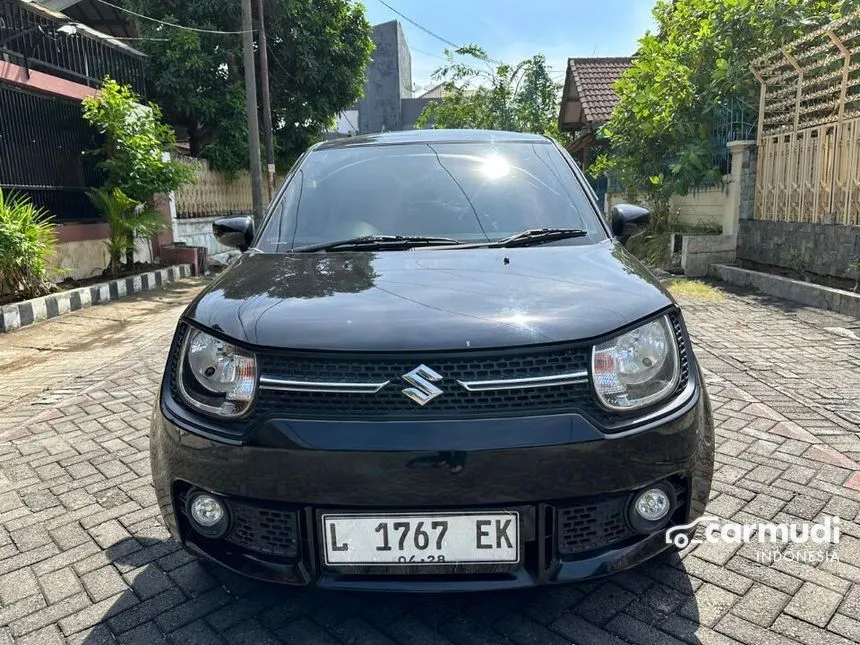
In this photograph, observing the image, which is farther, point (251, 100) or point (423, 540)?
point (251, 100)

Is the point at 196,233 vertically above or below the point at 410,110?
below

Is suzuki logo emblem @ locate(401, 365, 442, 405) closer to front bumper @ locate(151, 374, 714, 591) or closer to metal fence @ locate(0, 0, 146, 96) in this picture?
front bumper @ locate(151, 374, 714, 591)

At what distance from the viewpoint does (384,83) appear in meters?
34.8

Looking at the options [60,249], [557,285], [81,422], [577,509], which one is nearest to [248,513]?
[577,509]

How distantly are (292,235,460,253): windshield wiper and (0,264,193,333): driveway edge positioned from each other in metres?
5.51

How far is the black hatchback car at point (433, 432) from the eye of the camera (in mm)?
1680

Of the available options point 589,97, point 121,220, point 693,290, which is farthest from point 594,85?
point 121,220

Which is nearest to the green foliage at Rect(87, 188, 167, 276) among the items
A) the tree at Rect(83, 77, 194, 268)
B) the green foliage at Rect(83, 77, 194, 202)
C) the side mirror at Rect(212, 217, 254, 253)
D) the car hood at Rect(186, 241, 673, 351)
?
the tree at Rect(83, 77, 194, 268)

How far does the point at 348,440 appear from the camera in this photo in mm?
1672

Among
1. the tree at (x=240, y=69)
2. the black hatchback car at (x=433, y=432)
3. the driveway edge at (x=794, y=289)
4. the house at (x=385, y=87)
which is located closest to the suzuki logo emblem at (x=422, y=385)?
the black hatchback car at (x=433, y=432)

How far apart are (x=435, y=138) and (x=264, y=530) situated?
219 cm

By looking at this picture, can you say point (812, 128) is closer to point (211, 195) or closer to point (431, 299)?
point (431, 299)

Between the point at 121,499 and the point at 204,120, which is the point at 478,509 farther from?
the point at 204,120

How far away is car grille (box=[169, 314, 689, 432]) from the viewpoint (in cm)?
171
